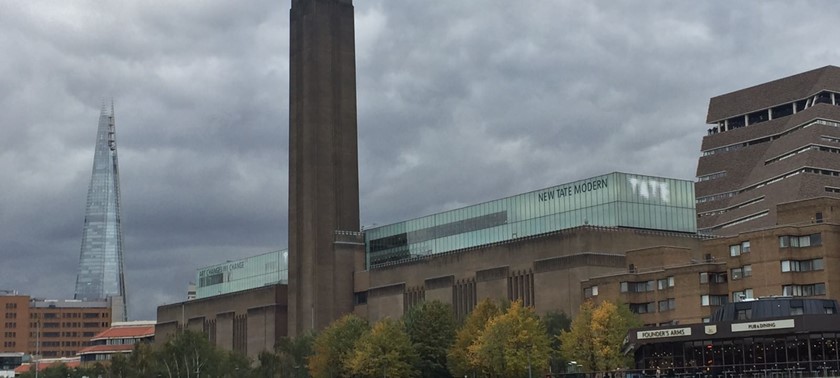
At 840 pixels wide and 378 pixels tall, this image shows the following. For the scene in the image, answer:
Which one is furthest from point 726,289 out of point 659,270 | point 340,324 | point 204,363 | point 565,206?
point 204,363

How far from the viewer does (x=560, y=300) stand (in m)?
157

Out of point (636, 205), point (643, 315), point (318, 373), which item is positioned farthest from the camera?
point (636, 205)

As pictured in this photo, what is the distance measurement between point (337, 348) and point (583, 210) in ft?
137

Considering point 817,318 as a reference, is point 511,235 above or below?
above

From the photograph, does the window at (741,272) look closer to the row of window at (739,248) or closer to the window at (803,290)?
the row of window at (739,248)

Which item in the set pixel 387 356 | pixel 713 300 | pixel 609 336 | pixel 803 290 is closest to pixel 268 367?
pixel 387 356

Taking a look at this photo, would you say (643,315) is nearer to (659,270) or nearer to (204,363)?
(659,270)

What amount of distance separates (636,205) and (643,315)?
87.8 ft

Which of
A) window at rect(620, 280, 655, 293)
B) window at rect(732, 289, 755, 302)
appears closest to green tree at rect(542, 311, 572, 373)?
window at rect(620, 280, 655, 293)

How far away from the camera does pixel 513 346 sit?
129 metres

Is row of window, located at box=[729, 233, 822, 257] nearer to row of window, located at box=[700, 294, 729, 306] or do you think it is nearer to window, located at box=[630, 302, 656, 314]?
row of window, located at box=[700, 294, 729, 306]

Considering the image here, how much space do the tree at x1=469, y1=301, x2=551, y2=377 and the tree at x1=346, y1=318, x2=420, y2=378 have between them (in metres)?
14.9

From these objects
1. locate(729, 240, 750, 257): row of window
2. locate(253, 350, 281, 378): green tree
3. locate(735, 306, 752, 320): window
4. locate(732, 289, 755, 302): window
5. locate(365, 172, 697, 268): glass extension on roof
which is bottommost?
locate(253, 350, 281, 378): green tree

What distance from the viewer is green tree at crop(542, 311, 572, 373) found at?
13850 centimetres
